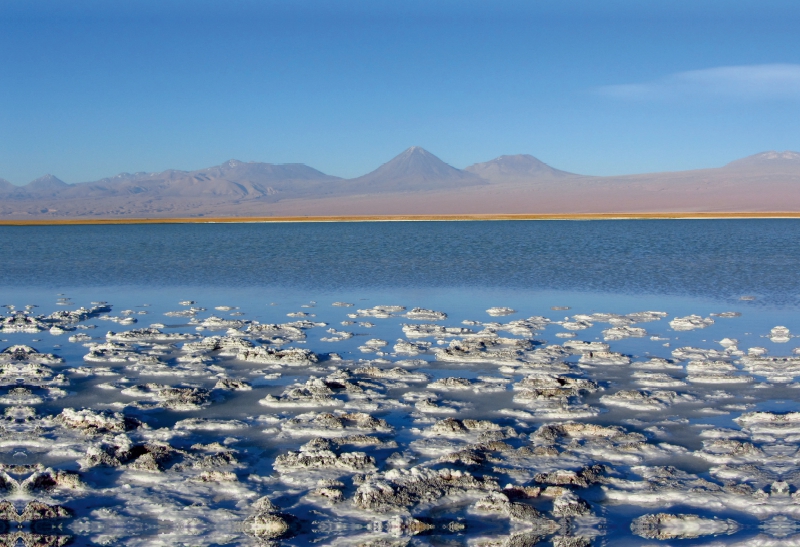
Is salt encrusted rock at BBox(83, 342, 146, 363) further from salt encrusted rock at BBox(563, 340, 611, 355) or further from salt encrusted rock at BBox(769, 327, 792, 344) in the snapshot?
salt encrusted rock at BBox(769, 327, 792, 344)

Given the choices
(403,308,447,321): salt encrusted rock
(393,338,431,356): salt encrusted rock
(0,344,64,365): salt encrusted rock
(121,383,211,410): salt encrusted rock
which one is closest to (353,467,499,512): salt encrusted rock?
(121,383,211,410): salt encrusted rock

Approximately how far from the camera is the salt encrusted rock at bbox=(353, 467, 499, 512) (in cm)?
517

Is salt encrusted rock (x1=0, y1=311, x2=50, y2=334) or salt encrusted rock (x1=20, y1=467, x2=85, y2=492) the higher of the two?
salt encrusted rock (x1=0, y1=311, x2=50, y2=334)

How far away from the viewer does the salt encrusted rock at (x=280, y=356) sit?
31.6 ft

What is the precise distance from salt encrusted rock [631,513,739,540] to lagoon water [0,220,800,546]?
0.01 metres

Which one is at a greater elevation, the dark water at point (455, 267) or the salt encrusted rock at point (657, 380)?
the dark water at point (455, 267)

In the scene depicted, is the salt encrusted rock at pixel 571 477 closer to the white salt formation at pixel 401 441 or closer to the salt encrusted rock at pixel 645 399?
the white salt formation at pixel 401 441

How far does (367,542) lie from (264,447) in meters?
2.01

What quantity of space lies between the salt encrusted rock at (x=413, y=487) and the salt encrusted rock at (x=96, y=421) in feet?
8.66

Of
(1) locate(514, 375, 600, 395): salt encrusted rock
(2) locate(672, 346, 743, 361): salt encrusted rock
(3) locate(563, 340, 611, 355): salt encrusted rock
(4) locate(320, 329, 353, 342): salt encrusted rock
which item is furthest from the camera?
(4) locate(320, 329, 353, 342): salt encrusted rock

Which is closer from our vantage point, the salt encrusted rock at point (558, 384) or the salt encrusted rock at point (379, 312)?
the salt encrusted rock at point (558, 384)

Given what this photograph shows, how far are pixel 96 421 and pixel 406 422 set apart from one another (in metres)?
2.84

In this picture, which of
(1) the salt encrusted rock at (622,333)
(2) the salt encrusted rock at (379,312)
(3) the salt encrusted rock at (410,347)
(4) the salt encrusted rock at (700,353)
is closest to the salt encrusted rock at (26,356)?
(3) the salt encrusted rock at (410,347)

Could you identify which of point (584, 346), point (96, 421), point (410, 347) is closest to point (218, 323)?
point (410, 347)
